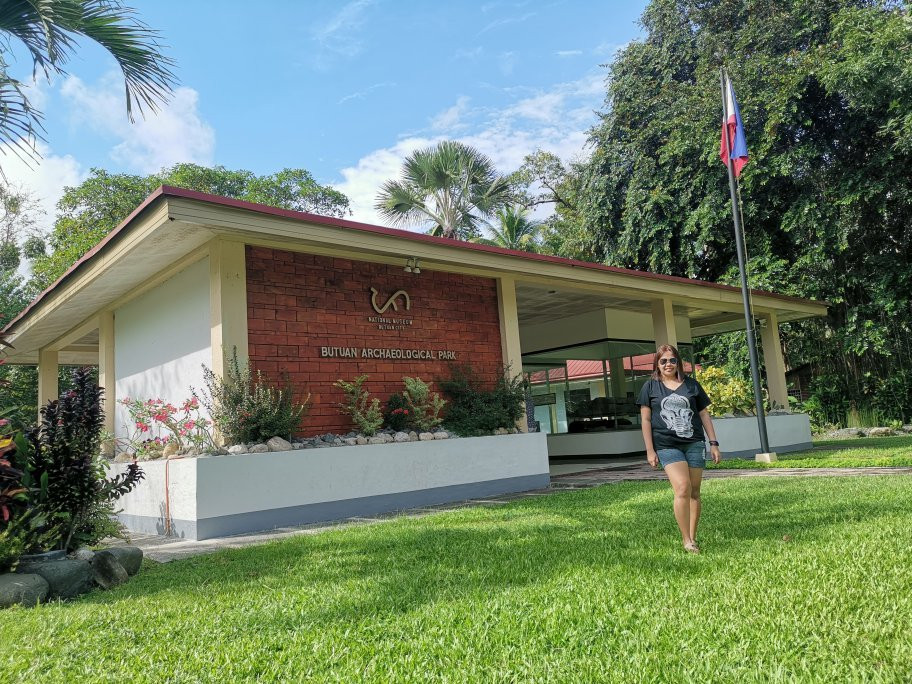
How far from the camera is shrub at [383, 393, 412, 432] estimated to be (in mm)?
8711

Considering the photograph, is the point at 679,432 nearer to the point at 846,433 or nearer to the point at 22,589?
the point at 22,589

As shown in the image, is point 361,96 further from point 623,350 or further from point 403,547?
point 403,547

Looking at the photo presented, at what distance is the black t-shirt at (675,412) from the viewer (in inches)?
181

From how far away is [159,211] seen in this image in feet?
22.0

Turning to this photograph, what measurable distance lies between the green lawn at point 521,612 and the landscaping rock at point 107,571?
0.13 metres

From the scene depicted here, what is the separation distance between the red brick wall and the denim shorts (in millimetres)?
4882

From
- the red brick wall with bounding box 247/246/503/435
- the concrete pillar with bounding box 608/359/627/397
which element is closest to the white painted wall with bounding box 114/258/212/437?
the red brick wall with bounding box 247/246/503/435

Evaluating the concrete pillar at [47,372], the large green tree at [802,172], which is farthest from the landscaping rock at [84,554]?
the large green tree at [802,172]

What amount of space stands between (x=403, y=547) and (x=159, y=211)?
166 inches

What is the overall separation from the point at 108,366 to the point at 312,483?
5.78 metres

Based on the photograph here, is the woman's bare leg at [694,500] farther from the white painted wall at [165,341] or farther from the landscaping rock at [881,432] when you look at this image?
the landscaping rock at [881,432]

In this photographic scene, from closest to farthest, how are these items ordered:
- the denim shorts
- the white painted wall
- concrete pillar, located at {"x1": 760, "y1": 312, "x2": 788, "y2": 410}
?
1. the denim shorts
2. the white painted wall
3. concrete pillar, located at {"x1": 760, "y1": 312, "x2": 788, "y2": 410}

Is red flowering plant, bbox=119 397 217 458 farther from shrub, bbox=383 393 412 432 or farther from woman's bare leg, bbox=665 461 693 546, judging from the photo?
woman's bare leg, bbox=665 461 693 546

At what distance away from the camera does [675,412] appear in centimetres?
465
